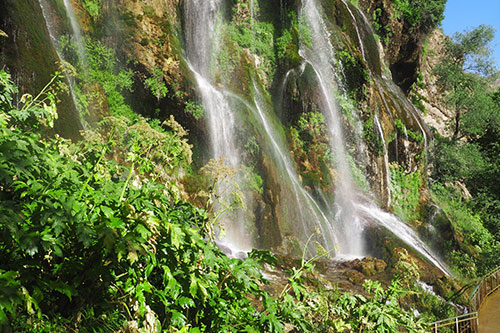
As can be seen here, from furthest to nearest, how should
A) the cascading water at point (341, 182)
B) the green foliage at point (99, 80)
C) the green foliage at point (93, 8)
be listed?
the cascading water at point (341, 182) < the green foliage at point (93, 8) < the green foliage at point (99, 80)

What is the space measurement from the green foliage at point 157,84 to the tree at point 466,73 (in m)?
23.9

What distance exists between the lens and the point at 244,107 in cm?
1164

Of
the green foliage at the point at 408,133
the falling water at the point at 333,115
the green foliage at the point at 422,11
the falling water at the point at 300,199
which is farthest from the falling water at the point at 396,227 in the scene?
the green foliage at the point at 422,11

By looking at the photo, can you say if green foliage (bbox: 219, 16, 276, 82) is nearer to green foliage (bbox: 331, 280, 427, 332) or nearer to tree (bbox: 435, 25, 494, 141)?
green foliage (bbox: 331, 280, 427, 332)

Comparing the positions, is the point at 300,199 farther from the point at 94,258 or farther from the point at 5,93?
the point at 94,258

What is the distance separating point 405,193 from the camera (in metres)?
19.1

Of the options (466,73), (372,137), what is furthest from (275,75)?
(466,73)

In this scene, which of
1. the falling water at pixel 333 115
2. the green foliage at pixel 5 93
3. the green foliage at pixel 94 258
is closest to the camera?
the green foliage at pixel 94 258

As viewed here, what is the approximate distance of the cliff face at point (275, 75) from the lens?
9578 mm

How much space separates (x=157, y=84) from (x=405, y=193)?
1364cm

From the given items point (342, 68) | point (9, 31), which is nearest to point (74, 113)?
point (9, 31)

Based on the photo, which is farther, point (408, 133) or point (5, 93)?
point (408, 133)

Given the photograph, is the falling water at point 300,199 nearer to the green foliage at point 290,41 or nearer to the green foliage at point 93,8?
the green foliage at point 290,41

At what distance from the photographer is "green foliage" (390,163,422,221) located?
18094mm
